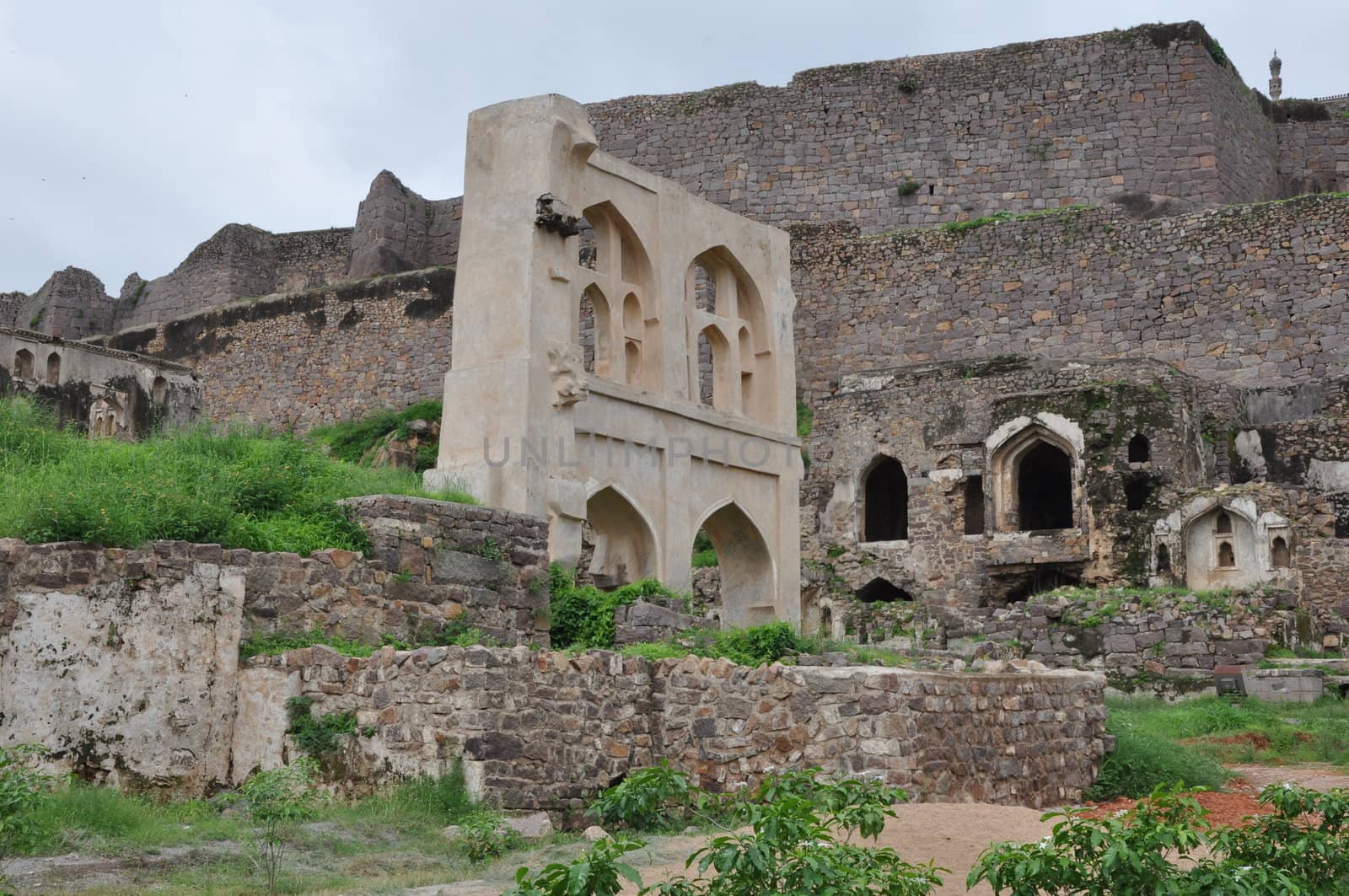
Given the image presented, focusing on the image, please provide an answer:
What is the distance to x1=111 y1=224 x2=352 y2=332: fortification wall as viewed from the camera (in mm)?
38250

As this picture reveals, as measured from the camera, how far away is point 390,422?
103 ft

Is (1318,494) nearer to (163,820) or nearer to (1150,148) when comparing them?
(1150,148)

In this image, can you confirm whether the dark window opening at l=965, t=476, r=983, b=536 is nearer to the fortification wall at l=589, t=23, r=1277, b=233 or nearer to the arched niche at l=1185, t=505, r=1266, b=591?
the arched niche at l=1185, t=505, r=1266, b=591

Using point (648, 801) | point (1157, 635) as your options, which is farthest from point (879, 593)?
point (648, 801)

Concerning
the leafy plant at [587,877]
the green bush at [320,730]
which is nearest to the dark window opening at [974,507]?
the green bush at [320,730]

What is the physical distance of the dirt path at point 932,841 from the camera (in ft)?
24.2

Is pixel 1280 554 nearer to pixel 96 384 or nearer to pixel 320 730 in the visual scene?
pixel 96 384

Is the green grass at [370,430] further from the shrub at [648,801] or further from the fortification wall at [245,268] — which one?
the shrub at [648,801]

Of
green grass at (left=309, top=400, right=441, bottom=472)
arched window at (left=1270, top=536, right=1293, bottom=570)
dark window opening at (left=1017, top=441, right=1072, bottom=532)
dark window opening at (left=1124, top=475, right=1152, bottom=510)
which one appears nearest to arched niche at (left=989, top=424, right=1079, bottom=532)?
dark window opening at (left=1017, top=441, right=1072, bottom=532)

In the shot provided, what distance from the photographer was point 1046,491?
25.9m

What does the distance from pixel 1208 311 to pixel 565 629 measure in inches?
710

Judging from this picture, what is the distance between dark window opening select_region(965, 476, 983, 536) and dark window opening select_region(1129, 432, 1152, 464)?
7.86ft

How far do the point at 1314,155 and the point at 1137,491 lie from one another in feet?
53.3

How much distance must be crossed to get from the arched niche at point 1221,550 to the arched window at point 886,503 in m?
5.98
